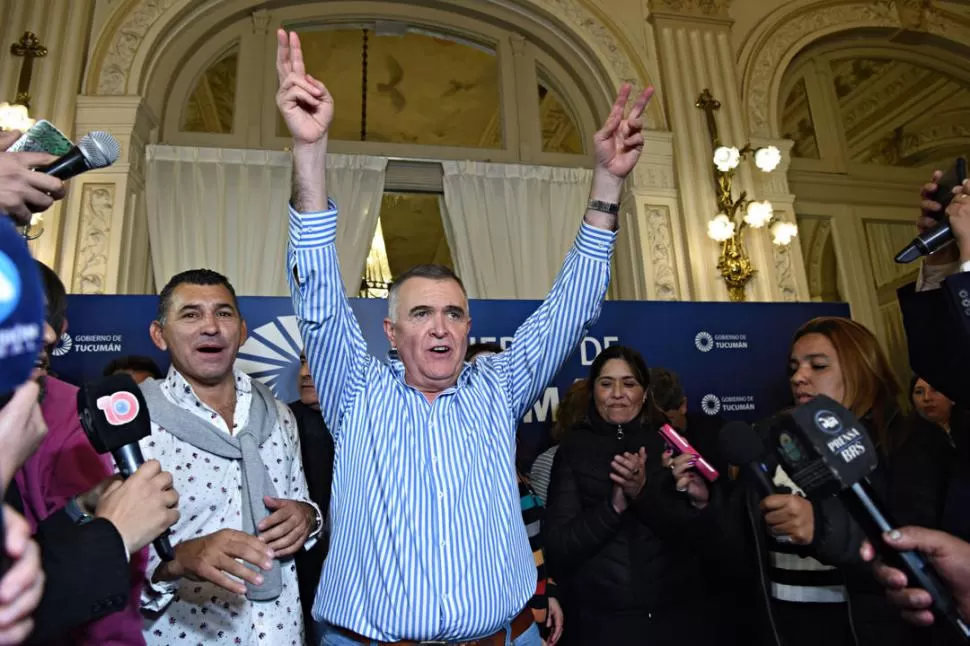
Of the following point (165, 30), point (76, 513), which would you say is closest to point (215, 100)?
point (165, 30)

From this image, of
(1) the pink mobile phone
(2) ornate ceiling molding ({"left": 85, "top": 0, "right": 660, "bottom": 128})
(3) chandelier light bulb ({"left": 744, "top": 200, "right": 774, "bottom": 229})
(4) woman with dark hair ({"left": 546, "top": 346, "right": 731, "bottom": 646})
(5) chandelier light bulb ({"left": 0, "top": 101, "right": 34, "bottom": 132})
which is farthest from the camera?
(3) chandelier light bulb ({"left": 744, "top": 200, "right": 774, "bottom": 229})

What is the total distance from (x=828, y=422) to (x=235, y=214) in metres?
4.85

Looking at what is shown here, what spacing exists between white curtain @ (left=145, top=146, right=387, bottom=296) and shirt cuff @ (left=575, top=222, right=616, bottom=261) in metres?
3.57

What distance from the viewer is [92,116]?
4.73m

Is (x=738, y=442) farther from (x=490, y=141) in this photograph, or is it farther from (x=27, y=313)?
(x=490, y=141)

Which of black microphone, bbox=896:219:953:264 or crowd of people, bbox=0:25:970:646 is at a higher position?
black microphone, bbox=896:219:953:264

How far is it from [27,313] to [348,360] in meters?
1.00

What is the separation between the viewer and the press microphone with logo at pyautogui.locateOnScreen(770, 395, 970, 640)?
103 cm

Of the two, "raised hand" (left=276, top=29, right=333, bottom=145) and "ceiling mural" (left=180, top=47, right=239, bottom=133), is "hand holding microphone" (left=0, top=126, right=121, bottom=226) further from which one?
"ceiling mural" (left=180, top=47, right=239, bottom=133)

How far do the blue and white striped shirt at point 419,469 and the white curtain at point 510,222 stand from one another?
3.67 metres

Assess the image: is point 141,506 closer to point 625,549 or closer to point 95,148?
point 95,148

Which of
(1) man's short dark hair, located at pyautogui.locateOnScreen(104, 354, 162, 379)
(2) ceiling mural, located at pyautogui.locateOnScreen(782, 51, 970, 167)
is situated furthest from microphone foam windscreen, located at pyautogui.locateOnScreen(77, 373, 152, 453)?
(2) ceiling mural, located at pyautogui.locateOnScreen(782, 51, 970, 167)

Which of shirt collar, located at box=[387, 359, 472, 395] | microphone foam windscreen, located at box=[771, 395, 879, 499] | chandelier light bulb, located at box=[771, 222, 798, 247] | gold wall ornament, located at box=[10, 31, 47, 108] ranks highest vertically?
gold wall ornament, located at box=[10, 31, 47, 108]

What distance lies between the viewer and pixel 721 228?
5176 mm
